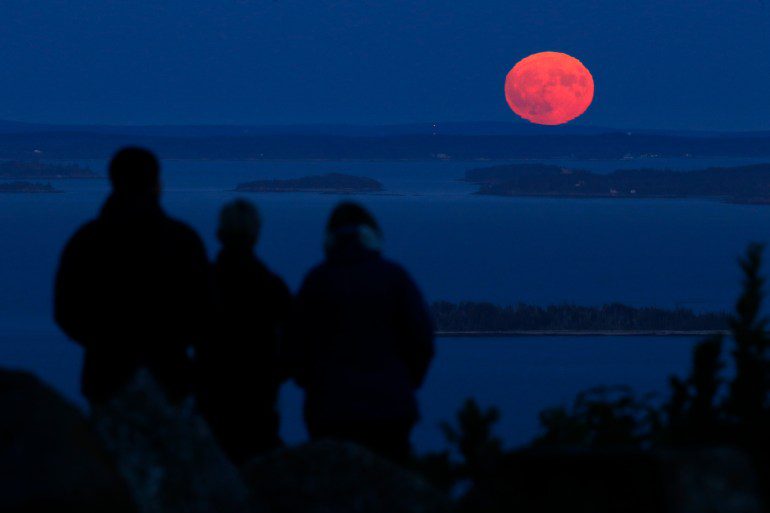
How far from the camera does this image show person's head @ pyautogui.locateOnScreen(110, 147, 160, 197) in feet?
18.6

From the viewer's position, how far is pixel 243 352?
673 centimetres

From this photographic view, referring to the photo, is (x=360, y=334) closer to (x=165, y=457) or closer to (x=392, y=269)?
(x=392, y=269)

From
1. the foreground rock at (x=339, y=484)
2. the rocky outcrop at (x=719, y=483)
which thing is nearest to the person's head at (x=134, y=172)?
the foreground rock at (x=339, y=484)

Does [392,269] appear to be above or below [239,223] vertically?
below

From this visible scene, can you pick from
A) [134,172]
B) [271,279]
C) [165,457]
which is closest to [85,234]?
[134,172]

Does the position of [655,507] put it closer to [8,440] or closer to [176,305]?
[8,440]

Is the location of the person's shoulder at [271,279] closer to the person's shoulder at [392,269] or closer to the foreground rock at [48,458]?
the person's shoulder at [392,269]

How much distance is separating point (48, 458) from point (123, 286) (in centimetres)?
148

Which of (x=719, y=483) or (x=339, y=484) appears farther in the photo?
(x=339, y=484)

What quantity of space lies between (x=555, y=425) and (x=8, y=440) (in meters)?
4.00

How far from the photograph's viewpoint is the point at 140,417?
525 centimetres

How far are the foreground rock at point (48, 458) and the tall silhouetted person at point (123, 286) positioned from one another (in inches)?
38.3

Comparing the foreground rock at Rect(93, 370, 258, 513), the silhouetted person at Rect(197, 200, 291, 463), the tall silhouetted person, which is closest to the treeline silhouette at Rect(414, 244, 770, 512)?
the silhouetted person at Rect(197, 200, 291, 463)

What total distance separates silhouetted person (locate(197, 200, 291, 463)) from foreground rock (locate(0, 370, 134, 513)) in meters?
1.78
